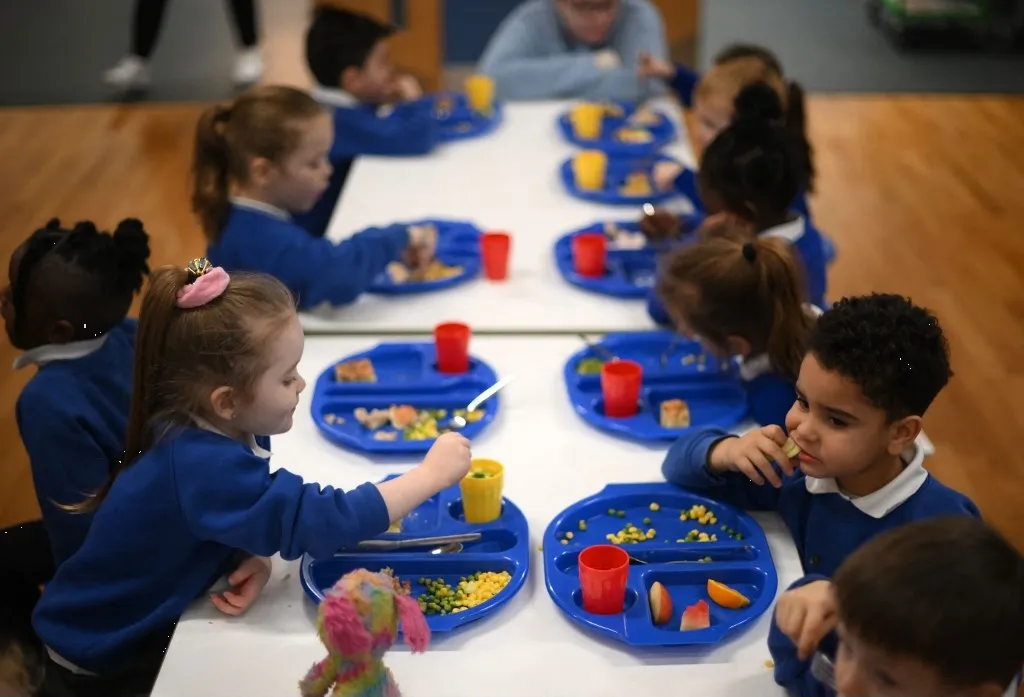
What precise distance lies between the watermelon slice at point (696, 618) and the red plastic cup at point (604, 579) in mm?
86

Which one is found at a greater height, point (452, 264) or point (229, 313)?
point (229, 313)

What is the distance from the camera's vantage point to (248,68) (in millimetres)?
5660

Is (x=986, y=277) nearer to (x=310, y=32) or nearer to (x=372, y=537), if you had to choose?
(x=310, y=32)

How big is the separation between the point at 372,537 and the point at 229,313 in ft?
1.24

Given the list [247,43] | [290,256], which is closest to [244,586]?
[290,256]

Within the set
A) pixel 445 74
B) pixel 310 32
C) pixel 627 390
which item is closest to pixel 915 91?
pixel 445 74

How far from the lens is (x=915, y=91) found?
554 centimetres

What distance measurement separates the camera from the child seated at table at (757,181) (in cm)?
221

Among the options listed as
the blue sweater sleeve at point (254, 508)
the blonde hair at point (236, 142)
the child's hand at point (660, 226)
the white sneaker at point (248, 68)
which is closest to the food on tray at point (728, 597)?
the blue sweater sleeve at point (254, 508)

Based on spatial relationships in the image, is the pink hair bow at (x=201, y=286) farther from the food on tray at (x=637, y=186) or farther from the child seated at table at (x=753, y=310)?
the food on tray at (x=637, y=186)

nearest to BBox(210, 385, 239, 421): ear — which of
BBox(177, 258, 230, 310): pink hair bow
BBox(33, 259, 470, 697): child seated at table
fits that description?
BBox(33, 259, 470, 697): child seated at table

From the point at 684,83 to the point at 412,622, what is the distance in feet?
Answer: 8.38

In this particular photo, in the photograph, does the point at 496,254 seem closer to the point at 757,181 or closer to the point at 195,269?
the point at 757,181

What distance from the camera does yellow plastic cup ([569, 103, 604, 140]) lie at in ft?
10.3
